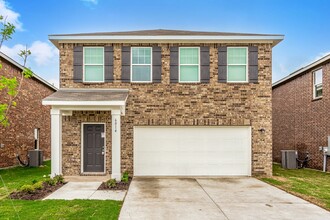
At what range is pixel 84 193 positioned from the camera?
8.65m

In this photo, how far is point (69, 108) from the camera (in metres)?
11.0

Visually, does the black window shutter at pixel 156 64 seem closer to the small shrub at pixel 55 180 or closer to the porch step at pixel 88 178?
the porch step at pixel 88 178

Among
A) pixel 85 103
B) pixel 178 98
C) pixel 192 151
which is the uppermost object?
pixel 178 98

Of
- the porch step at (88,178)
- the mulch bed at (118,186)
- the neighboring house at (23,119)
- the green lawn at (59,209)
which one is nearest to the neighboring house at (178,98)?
the porch step at (88,178)

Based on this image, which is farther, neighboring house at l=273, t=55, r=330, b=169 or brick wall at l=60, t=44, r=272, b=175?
neighboring house at l=273, t=55, r=330, b=169

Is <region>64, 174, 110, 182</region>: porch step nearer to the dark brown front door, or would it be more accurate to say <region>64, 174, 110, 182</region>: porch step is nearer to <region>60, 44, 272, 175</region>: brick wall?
the dark brown front door

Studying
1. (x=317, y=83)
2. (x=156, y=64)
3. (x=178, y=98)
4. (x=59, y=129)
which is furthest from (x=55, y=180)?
(x=317, y=83)

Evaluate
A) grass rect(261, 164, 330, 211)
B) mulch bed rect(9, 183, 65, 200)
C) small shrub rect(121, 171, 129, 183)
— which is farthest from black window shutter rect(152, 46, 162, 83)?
grass rect(261, 164, 330, 211)

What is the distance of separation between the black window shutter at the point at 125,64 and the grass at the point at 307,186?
687 centimetres

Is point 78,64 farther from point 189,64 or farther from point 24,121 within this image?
point 24,121

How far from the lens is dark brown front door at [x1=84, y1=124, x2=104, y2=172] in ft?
39.4

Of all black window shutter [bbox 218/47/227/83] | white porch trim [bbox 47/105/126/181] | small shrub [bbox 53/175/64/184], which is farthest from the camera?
black window shutter [bbox 218/47/227/83]

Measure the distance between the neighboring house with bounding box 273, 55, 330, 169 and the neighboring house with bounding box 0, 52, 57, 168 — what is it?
49.8 ft

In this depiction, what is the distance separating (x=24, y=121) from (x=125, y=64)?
8362mm
